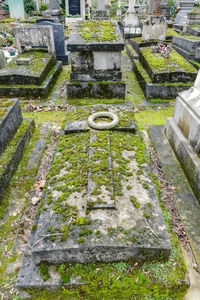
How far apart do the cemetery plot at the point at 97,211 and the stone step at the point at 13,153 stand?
2.89 ft

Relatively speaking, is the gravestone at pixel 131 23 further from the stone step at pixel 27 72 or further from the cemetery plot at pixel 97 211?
the cemetery plot at pixel 97 211

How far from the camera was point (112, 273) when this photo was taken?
2145mm

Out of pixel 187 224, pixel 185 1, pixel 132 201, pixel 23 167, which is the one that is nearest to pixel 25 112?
pixel 23 167

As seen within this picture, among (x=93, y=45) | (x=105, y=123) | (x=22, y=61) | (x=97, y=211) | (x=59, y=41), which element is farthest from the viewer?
(x=59, y=41)

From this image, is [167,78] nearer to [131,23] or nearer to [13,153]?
[13,153]

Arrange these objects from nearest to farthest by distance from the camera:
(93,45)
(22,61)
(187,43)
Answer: (93,45)
(22,61)
(187,43)

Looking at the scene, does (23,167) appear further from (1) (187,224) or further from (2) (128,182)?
(1) (187,224)

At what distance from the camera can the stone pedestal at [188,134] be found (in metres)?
3.39

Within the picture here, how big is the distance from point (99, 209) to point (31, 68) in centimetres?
600

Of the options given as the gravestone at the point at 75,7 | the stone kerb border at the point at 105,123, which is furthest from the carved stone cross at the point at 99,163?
the gravestone at the point at 75,7

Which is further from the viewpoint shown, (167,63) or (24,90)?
(167,63)

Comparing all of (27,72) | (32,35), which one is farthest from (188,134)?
(32,35)

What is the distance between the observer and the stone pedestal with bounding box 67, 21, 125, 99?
5.75 m

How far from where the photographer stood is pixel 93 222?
228cm
